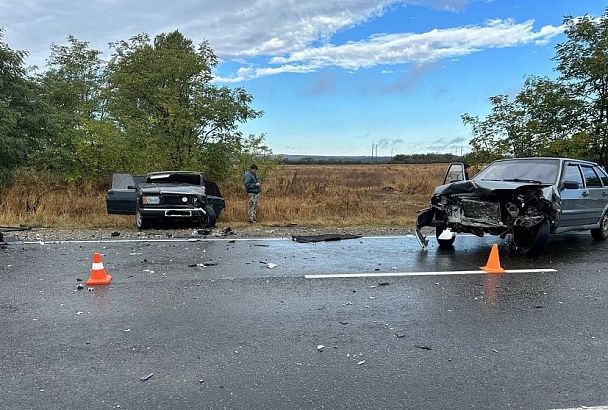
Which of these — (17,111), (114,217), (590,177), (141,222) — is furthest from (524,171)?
(17,111)

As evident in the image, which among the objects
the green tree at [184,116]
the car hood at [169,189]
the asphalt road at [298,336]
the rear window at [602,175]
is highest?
the green tree at [184,116]

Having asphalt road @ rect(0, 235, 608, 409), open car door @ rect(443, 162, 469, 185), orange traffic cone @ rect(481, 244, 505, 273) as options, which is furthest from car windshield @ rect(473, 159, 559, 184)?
orange traffic cone @ rect(481, 244, 505, 273)

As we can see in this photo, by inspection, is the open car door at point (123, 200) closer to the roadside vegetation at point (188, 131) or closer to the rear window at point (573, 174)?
the roadside vegetation at point (188, 131)

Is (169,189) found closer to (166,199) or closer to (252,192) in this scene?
(166,199)

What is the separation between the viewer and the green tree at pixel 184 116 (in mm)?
16578

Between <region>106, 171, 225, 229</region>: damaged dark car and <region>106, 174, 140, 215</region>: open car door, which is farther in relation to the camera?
<region>106, 174, 140, 215</region>: open car door

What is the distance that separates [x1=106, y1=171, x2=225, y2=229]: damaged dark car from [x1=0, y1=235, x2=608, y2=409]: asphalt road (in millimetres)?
3671

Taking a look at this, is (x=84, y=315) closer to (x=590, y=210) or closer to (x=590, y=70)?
(x=590, y=210)

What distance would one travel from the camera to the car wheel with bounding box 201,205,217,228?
11.7 meters

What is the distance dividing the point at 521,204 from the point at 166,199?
7.54m

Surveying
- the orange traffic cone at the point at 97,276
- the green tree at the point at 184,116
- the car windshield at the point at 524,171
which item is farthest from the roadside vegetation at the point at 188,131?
the orange traffic cone at the point at 97,276

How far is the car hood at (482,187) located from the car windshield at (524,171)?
2.04ft

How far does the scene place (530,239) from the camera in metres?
8.49

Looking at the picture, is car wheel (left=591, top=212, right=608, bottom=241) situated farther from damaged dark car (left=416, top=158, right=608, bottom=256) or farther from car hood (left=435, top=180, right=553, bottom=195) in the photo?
car hood (left=435, top=180, right=553, bottom=195)
